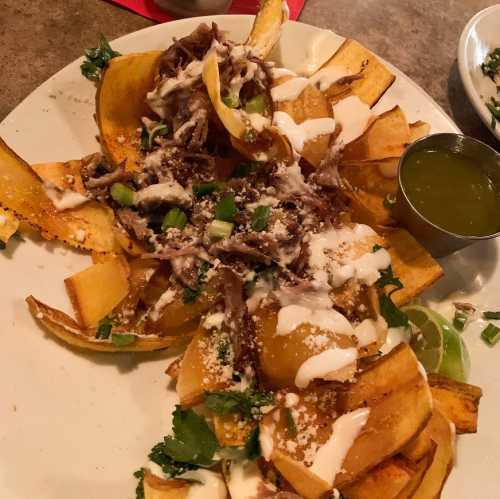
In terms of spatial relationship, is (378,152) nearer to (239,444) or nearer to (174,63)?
(174,63)

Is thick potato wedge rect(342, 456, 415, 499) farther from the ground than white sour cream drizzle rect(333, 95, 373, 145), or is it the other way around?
white sour cream drizzle rect(333, 95, 373, 145)

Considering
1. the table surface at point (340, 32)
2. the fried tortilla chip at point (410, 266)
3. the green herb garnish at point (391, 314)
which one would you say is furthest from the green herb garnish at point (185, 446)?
the table surface at point (340, 32)

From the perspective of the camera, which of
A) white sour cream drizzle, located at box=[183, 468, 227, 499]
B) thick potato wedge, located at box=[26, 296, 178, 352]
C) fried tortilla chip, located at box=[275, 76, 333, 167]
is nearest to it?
white sour cream drizzle, located at box=[183, 468, 227, 499]

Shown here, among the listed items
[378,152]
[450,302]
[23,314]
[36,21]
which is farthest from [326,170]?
[36,21]

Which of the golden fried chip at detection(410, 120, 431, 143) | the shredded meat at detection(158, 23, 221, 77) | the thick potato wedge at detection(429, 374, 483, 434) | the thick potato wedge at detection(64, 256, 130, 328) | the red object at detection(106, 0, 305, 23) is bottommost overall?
the thick potato wedge at detection(429, 374, 483, 434)

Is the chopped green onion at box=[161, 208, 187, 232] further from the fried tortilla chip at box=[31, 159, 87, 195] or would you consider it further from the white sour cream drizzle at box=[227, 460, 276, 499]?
the white sour cream drizzle at box=[227, 460, 276, 499]

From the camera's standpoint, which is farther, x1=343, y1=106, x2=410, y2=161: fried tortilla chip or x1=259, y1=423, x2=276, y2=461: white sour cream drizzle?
x1=343, y1=106, x2=410, y2=161: fried tortilla chip

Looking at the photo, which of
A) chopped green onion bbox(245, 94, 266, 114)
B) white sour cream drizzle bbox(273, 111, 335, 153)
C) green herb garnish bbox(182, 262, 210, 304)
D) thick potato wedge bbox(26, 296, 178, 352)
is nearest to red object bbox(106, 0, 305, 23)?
chopped green onion bbox(245, 94, 266, 114)
